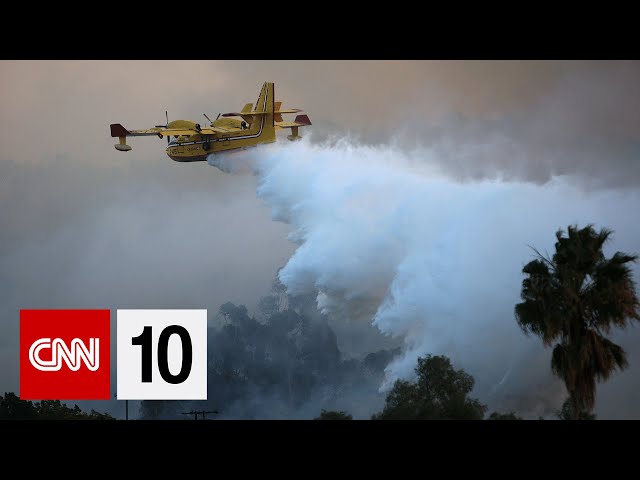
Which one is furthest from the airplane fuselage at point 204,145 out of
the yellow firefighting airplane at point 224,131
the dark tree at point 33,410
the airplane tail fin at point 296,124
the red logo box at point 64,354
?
the red logo box at point 64,354

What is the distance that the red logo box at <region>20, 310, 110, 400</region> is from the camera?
49094 millimetres

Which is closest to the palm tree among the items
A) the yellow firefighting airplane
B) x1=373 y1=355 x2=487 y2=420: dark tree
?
x1=373 y1=355 x2=487 y2=420: dark tree

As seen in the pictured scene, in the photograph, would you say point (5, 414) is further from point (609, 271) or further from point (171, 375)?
point (609, 271)

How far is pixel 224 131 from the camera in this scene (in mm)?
76688

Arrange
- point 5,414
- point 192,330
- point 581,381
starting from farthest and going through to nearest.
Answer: point 5,414, point 192,330, point 581,381

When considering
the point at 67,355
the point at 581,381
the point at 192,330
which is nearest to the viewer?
the point at 581,381

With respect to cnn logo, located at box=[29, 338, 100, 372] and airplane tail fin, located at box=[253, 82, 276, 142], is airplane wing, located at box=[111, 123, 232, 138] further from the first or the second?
cnn logo, located at box=[29, 338, 100, 372]

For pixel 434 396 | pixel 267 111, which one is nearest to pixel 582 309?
pixel 434 396

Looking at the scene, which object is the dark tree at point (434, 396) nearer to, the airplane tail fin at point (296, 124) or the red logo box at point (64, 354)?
the red logo box at point (64, 354)

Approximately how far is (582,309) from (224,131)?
36.9m
